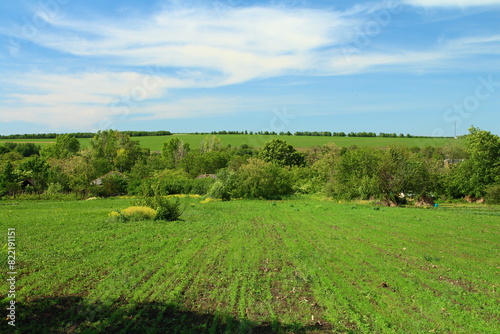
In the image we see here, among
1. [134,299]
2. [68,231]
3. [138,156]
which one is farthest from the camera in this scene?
[138,156]

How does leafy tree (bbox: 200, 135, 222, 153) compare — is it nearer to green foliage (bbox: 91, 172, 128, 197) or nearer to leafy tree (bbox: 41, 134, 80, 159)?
leafy tree (bbox: 41, 134, 80, 159)

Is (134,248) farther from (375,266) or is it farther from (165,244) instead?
(375,266)

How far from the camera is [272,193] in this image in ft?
174

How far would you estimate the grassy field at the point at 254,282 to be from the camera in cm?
702

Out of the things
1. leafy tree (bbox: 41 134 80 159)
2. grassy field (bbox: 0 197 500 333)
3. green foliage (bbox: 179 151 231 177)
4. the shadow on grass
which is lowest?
green foliage (bbox: 179 151 231 177)

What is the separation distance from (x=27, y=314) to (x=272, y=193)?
46.4 metres

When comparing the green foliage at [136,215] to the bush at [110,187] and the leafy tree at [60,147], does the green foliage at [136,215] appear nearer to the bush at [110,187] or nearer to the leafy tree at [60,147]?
the bush at [110,187]

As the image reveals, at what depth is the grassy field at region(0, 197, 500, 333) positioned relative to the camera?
7.02 meters

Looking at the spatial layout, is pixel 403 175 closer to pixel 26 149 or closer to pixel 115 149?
→ pixel 115 149

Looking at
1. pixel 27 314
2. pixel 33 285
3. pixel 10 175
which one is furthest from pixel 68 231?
pixel 10 175

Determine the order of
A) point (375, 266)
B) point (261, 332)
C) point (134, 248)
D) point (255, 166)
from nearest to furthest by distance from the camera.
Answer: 1. point (261, 332)
2. point (375, 266)
3. point (134, 248)
4. point (255, 166)

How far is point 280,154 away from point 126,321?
7327 centimetres

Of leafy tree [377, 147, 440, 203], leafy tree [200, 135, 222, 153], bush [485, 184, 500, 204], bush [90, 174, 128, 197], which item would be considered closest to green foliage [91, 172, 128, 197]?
bush [90, 174, 128, 197]

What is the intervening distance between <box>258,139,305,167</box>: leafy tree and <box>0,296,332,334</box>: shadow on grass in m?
70.6
